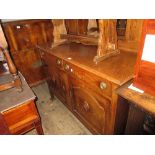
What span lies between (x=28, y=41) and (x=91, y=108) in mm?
1559

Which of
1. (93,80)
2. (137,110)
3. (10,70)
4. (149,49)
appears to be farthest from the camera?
(10,70)

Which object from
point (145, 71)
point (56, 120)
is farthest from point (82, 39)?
point (56, 120)

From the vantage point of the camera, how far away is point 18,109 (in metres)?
Result: 1.22

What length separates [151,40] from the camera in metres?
0.73

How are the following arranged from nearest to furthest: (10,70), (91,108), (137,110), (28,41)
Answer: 1. (137,110)
2. (10,70)
3. (91,108)
4. (28,41)

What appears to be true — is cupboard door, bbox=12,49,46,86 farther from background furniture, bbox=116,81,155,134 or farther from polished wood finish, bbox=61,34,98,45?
background furniture, bbox=116,81,155,134

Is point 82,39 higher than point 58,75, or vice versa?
point 82,39

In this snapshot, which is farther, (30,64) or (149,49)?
(30,64)

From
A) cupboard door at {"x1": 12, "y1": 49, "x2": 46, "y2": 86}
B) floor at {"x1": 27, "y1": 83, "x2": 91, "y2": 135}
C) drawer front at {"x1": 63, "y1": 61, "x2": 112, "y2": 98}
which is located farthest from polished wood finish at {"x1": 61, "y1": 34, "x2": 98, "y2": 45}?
floor at {"x1": 27, "y1": 83, "x2": 91, "y2": 135}

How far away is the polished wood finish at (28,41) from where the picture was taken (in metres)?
2.12

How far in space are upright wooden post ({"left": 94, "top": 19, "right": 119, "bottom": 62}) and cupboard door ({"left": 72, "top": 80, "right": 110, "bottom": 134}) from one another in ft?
1.04

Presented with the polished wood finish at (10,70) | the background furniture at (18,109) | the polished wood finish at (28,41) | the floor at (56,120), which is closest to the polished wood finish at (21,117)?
the background furniture at (18,109)

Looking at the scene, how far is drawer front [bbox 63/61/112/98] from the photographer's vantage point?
3.36ft

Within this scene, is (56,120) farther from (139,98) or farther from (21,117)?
(139,98)
